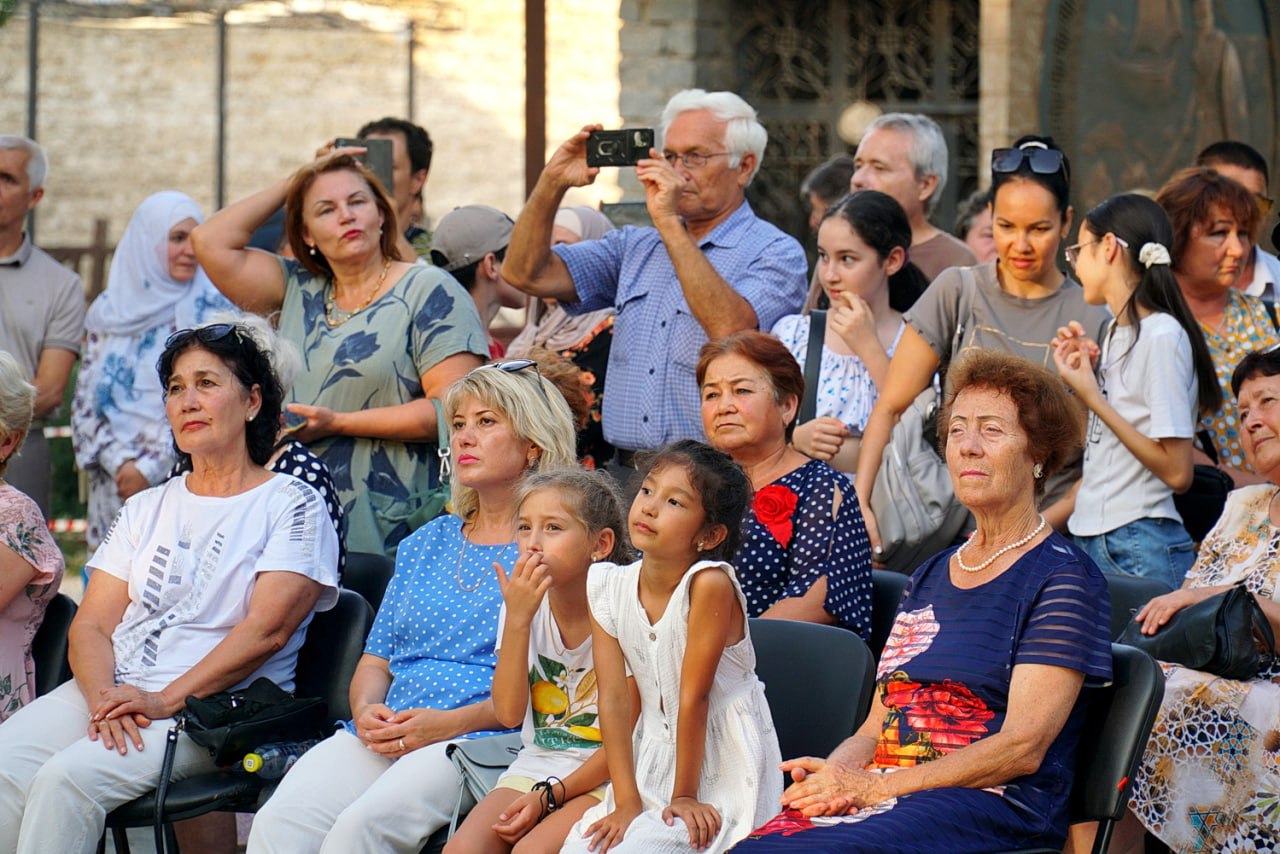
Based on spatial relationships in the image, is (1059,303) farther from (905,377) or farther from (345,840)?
(345,840)

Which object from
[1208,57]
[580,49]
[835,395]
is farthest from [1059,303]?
[580,49]

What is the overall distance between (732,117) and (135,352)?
7.83 ft

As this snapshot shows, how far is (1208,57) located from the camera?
779 cm

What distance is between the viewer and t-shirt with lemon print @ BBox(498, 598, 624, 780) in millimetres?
3625

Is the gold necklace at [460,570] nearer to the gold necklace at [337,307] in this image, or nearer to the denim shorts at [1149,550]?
the gold necklace at [337,307]

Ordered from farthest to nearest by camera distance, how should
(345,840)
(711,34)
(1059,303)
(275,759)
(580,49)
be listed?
(580,49)
(711,34)
(1059,303)
(275,759)
(345,840)

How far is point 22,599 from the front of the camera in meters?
4.41

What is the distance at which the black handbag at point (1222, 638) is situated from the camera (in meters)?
3.64

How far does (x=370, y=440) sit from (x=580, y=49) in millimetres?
10281

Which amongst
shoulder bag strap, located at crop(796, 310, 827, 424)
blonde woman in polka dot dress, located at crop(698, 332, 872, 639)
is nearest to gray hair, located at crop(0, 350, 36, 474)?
blonde woman in polka dot dress, located at crop(698, 332, 872, 639)

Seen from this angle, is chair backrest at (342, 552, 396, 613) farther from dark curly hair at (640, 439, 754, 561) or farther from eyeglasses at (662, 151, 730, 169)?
eyeglasses at (662, 151, 730, 169)

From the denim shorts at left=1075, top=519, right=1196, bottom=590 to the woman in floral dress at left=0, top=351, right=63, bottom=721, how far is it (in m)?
2.57

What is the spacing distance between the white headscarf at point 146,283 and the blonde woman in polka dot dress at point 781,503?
2.73 metres

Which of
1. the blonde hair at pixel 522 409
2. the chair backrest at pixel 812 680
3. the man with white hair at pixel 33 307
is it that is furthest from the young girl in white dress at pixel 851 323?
the man with white hair at pixel 33 307
